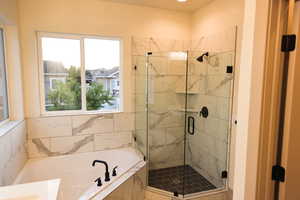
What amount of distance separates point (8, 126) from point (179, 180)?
2.28 meters

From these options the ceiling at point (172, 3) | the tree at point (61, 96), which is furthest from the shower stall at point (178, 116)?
the tree at point (61, 96)

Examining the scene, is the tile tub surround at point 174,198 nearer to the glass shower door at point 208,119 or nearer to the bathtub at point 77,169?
the glass shower door at point 208,119

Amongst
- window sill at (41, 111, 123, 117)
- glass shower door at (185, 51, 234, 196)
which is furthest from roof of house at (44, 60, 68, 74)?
glass shower door at (185, 51, 234, 196)

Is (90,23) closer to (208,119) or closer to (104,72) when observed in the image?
(104,72)

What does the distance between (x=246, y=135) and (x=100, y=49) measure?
2486 mm

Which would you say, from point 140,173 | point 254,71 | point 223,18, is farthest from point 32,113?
point 223,18

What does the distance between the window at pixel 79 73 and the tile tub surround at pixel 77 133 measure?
0.59 feet

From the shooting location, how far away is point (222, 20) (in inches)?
98.0

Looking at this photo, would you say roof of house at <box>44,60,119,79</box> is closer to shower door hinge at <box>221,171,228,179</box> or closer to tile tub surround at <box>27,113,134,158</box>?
tile tub surround at <box>27,113,134,158</box>

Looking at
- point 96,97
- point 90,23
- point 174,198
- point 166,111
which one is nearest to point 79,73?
point 96,97

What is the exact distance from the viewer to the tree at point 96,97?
2.91 metres

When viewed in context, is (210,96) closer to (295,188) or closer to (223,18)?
(223,18)

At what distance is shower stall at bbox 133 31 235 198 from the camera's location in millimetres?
2740

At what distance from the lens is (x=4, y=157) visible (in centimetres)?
186
